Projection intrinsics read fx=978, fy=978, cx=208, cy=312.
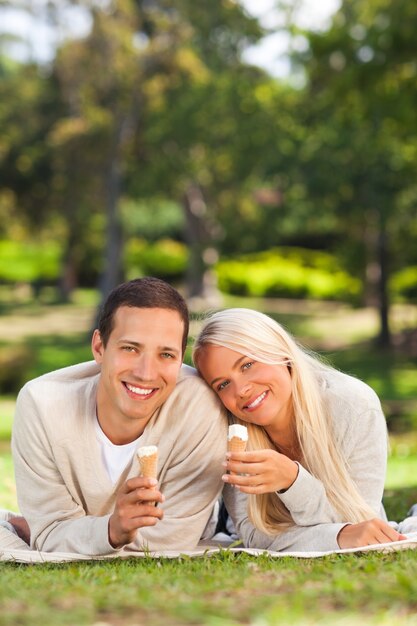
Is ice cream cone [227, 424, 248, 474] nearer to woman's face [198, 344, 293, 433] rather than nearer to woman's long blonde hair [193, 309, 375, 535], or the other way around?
woman's face [198, 344, 293, 433]

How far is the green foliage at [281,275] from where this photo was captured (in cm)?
3756

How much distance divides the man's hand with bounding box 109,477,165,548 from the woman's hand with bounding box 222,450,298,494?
0.36 meters

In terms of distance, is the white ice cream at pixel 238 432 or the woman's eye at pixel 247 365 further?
the woman's eye at pixel 247 365

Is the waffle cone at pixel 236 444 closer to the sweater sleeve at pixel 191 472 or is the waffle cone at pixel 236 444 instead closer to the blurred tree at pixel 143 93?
the sweater sleeve at pixel 191 472

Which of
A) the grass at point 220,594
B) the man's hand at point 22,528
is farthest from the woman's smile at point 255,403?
the man's hand at point 22,528

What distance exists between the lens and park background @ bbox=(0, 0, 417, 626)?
2009 cm

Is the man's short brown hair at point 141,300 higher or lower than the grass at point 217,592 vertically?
higher

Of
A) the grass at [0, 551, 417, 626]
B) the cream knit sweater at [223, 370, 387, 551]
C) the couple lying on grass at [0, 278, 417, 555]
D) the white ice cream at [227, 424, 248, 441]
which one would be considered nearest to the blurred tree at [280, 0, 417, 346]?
the cream knit sweater at [223, 370, 387, 551]

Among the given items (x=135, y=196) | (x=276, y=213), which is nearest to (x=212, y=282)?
(x=135, y=196)

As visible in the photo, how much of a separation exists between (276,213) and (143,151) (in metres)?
5.90

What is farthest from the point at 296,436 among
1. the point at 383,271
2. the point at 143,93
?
the point at 143,93

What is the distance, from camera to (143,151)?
3139cm

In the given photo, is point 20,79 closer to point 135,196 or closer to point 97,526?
point 135,196

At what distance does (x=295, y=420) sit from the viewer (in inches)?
193
